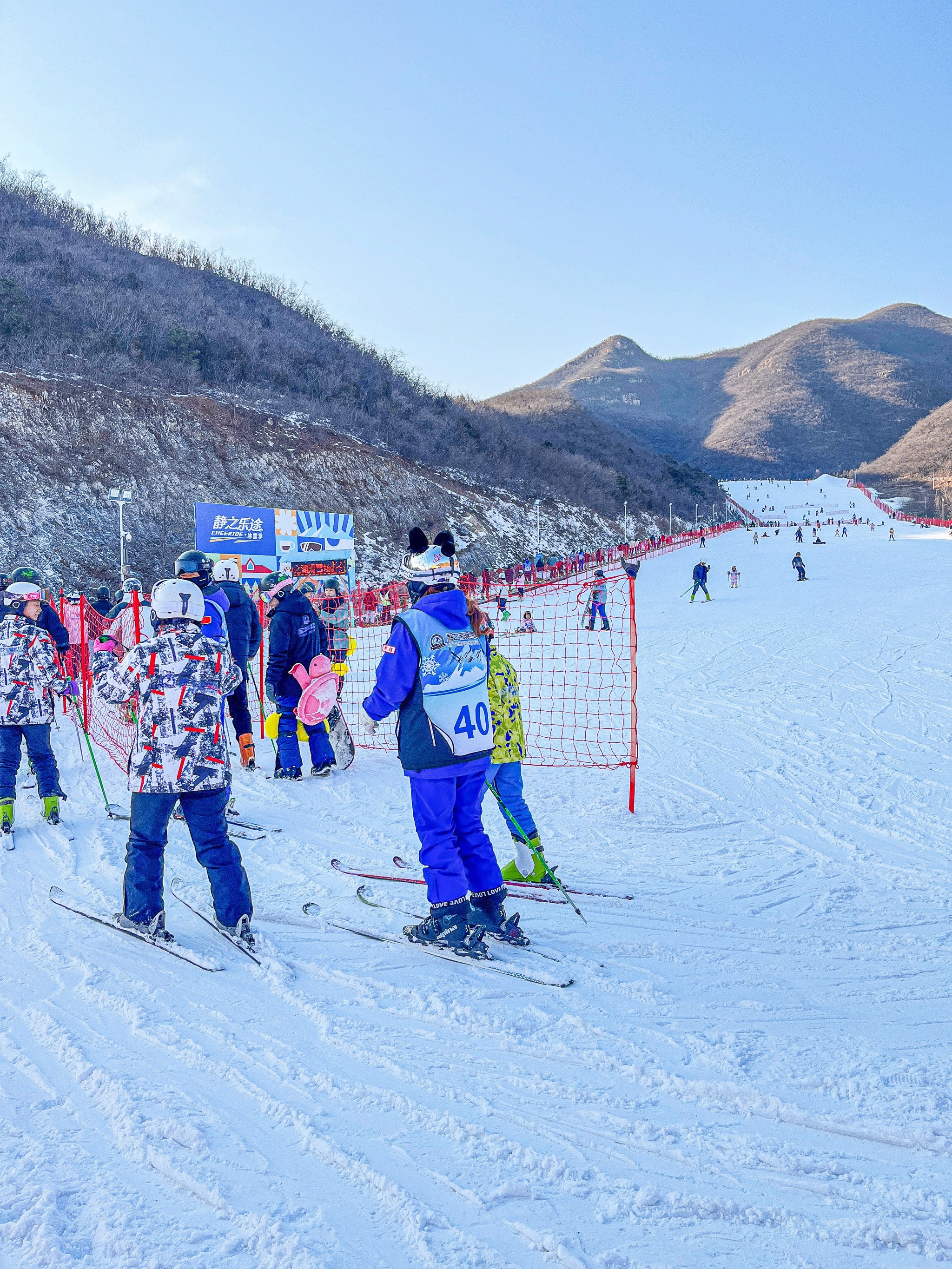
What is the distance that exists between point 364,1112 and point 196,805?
1.66 meters

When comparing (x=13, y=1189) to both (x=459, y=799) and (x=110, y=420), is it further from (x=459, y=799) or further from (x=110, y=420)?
(x=110, y=420)

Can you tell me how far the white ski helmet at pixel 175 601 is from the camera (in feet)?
11.7

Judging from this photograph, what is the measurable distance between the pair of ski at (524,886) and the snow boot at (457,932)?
0.67 m

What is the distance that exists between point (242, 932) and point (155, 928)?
453 millimetres

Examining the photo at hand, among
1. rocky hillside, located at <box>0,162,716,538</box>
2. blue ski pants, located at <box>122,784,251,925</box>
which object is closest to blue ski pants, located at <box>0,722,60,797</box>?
blue ski pants, located at <box>122,784,251,925</box>

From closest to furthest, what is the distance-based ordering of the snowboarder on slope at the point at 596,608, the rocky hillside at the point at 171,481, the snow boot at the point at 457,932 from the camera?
the snow boot at the point at 457,932 < the snowboarder on slope at the point at 596,608 < the rocky hillside at the point at 171,481

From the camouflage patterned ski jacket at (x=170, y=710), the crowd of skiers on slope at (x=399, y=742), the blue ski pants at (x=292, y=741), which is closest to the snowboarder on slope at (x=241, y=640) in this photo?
the blue ski pants at (x=292, y=741)

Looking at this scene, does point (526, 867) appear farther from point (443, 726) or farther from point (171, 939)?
point (171, 939)

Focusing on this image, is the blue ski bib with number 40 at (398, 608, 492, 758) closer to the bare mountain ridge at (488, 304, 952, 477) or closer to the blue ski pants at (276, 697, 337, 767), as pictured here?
the blue ski pants at (276, 697, 337, 767)

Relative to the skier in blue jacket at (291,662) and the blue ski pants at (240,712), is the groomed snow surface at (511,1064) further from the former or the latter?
the blue ski pants at (240,712)

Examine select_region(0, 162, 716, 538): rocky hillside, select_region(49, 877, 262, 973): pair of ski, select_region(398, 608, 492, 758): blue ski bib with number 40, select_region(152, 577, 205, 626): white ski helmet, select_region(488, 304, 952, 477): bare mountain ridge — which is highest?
select_region(488, 304, 952, 477): bare mountain ridge

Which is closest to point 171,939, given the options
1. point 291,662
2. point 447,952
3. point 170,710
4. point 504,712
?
point 170,710

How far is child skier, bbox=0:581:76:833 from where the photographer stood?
560cm

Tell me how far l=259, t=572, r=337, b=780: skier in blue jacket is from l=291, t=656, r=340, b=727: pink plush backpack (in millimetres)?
143
